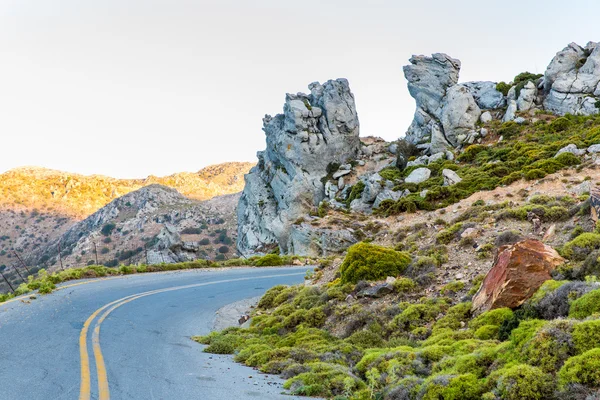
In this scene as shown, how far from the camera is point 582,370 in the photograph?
4.86m

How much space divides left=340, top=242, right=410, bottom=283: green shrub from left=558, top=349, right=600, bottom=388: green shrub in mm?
8350

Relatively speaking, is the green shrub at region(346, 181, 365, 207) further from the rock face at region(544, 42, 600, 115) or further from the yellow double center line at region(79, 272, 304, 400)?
the yellow double center line at region(79, 272, 304, 400)

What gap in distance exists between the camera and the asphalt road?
22.5 feet

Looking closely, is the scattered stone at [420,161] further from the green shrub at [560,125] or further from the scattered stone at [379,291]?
the scattered stone at [379,291]

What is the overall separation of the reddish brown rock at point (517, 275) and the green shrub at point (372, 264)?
421 centimetres

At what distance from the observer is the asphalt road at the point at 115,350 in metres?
6.85

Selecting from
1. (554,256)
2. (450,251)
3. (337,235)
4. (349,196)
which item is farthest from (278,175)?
(554,256)

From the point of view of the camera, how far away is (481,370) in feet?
20.0

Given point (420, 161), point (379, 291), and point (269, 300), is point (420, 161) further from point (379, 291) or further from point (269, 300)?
point (379, 291)

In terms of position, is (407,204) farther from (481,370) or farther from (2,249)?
(2,249)

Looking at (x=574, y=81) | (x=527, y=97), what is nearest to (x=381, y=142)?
(x=527, y=97)

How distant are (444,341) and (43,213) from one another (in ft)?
416

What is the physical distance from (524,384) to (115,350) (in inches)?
305

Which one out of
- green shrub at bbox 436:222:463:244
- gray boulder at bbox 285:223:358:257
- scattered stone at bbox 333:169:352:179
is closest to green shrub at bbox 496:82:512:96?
scattered stone at bbox 333:169:352:179
